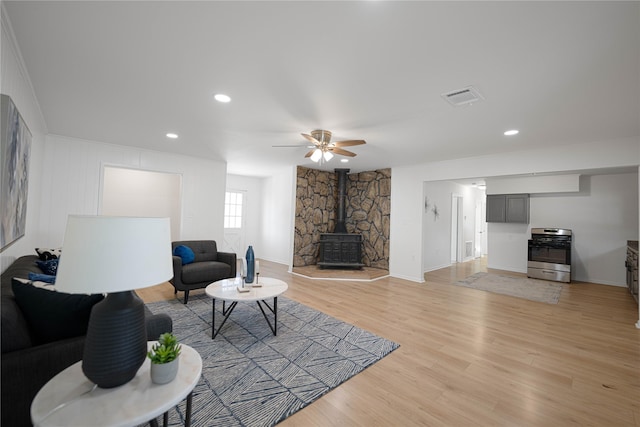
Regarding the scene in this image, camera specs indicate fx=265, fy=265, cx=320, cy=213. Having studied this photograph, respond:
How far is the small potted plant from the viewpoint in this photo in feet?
3.74

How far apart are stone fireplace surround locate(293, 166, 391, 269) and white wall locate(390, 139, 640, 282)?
1.09 ft

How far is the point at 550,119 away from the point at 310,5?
3080mm

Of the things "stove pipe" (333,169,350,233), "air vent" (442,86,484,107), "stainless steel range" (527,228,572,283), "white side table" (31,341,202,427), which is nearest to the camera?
"white side table" (31,341,202,427)

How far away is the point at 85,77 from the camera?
234 cm

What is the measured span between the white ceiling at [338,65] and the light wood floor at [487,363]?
247 cm

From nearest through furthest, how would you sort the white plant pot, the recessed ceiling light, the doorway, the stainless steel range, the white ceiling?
the white plant pot
the white ceiling
the recessed ceiling light
the stainless steel range
the doorway

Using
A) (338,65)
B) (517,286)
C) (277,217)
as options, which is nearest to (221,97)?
(338,65)

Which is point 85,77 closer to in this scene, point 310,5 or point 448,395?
point 310,5

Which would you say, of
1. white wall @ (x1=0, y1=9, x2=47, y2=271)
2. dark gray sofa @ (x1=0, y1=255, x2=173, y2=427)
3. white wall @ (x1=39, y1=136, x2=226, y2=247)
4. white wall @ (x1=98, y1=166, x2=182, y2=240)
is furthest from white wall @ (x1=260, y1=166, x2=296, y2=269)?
dark gray sofa @ (x1=0, y1=255, x2=173, y2=427)

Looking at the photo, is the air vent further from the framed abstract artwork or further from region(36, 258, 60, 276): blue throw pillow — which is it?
region(36, 258, 60, 276): blue throw pillow

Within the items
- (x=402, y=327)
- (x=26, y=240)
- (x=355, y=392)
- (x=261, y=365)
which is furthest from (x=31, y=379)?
(x=402, y=327)

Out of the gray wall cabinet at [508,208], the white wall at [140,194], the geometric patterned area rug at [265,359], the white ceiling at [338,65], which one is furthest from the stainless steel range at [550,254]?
the white wall at [140,194]

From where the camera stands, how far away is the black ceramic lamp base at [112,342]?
104 centimetres

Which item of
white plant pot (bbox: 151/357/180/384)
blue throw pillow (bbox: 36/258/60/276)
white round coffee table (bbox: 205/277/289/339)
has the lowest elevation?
white round coffee table (bbox: 205/277/289/339)
